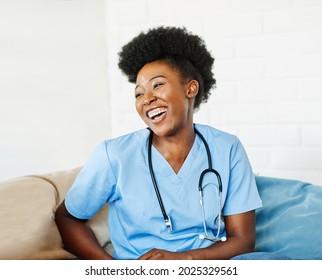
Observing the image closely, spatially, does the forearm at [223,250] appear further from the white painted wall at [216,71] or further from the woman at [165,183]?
the white painted wall at [216,71]

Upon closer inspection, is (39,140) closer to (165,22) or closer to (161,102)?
(165,22)

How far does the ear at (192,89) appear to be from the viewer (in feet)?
3.83

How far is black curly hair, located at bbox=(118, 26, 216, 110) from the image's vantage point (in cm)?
117

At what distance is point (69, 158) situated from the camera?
71.9 inches

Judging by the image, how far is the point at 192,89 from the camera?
1.17m

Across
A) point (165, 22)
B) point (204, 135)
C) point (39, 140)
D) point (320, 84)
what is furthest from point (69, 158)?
point (320, 84)

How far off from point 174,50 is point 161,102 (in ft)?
0.47

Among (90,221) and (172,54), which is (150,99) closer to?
(172,54)

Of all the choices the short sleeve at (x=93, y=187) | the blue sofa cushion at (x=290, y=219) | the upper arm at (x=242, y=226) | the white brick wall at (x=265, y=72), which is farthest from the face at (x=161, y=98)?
the white brick wall at (x=265, y=72)

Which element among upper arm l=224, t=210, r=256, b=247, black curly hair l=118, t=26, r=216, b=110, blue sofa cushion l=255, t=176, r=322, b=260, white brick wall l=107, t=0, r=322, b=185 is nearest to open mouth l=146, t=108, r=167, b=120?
black curly hair l=118, t=26, r=216, b=110

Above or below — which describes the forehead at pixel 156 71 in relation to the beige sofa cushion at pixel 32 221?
above

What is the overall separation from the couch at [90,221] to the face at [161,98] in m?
0.30

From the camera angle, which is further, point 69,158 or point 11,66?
point 69,158

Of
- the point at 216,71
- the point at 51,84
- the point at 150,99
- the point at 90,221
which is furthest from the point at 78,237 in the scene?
the point at 216,71
